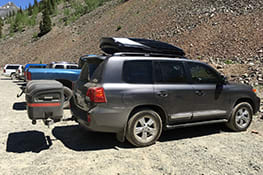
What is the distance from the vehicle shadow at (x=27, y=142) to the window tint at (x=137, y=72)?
A: 88.2 inches

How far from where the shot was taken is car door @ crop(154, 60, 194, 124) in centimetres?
519

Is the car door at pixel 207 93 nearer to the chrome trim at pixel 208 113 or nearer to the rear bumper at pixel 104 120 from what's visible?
the chrome trim at pixel 208 113

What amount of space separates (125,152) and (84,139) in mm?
1239

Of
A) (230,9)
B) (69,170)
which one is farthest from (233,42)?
(69,170)

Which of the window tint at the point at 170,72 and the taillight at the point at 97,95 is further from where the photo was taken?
the window tint at the point at 170,72

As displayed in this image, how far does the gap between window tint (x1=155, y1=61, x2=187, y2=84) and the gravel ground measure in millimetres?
1381

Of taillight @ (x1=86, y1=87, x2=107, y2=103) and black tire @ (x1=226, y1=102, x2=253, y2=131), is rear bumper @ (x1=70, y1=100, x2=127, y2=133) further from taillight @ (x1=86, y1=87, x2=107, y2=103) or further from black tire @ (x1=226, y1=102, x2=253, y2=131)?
black tire @ (x1=226, y1=102, x2=253, y2=131)

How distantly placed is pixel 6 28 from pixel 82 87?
63.3m

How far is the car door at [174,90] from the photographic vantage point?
17.0 ft

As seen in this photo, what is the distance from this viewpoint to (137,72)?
5.07 m

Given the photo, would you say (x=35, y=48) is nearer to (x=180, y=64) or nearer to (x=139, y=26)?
(x=139, y=26)

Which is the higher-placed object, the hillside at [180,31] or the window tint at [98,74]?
the hillside at [180,31]

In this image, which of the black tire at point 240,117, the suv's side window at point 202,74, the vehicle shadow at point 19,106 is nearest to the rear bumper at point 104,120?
the suv's side window at point 202,74

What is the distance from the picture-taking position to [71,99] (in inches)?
230
